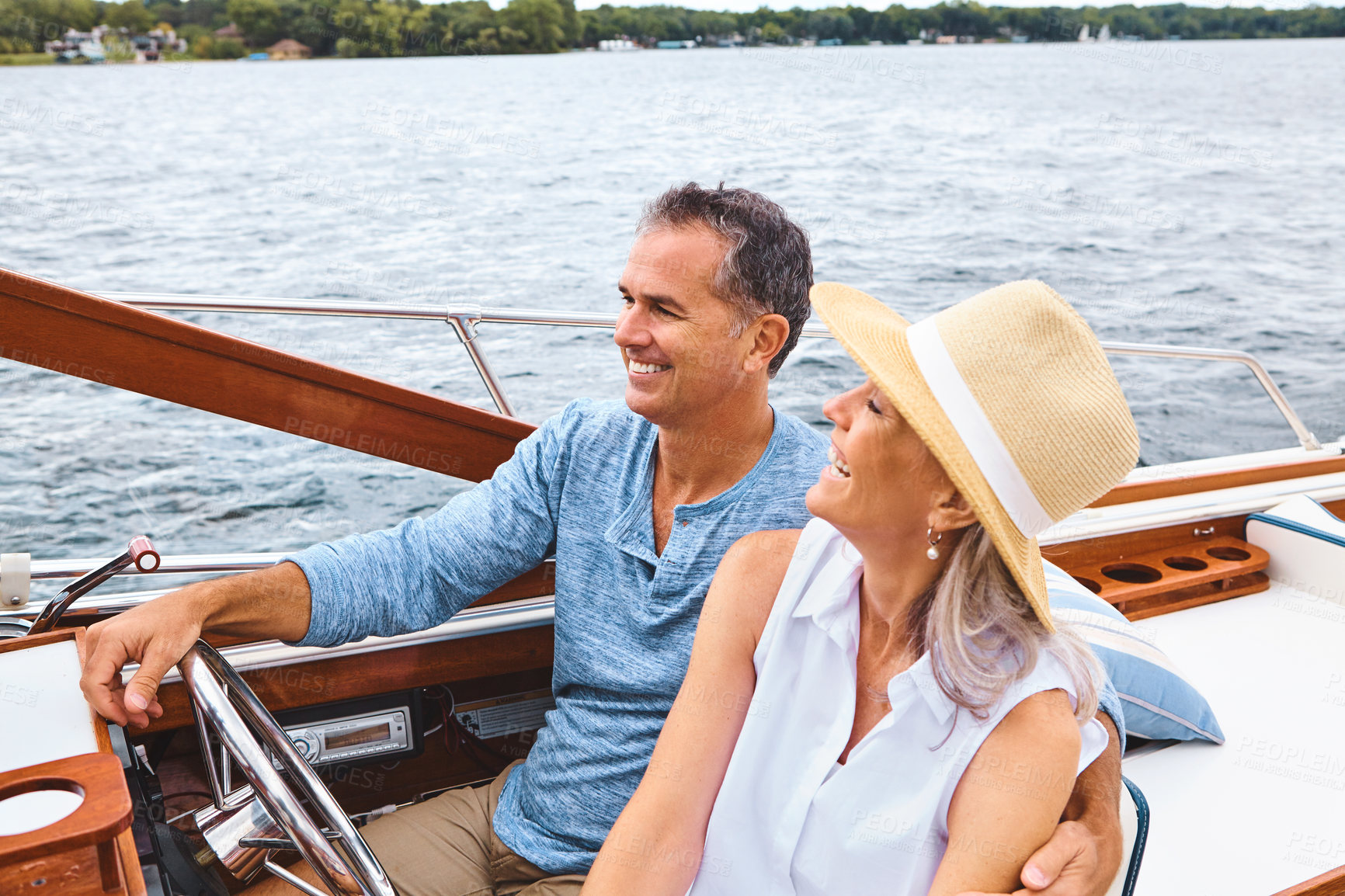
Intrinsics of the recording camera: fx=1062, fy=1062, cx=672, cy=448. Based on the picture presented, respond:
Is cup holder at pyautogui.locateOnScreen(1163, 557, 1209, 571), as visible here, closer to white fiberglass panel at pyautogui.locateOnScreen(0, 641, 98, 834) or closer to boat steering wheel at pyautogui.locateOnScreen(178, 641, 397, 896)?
boat steering wheel at pyautogui.locateOnScreen(178, 641, 397, 896)

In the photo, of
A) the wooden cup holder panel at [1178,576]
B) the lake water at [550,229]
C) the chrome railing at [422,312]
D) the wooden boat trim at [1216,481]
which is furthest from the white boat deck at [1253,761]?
the lake water at [550,229]

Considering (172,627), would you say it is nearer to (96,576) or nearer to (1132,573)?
(96,576)

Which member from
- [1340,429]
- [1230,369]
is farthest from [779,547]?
[1230,369]

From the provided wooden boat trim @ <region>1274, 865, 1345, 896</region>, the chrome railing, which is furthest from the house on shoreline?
wooden boat trim @ <region>1274, 865, 1345, 896</region>

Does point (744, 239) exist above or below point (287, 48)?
below

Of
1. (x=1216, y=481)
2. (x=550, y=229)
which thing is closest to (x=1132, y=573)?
(x=1216, y=481)

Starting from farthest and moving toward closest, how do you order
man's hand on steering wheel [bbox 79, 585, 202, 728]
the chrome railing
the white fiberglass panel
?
the chrome railing, man's hand on steering wheel [bbox 79, 585, 202, 728], the white fiberglass panel

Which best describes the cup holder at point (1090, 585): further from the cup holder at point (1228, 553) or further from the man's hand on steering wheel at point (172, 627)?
the man's hand on steering wheel at point (172, 627)

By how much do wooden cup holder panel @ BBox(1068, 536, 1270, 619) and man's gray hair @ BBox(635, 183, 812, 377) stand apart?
119 centimetres

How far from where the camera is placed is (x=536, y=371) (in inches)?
296

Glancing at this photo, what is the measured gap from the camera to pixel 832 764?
1192 mm

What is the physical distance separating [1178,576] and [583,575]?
150 centimetres

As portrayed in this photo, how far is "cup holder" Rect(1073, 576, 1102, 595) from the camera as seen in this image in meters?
2.31

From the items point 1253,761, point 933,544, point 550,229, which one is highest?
point 933,544
